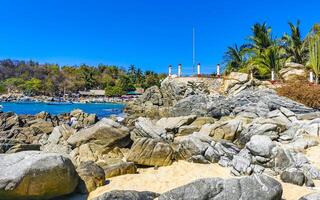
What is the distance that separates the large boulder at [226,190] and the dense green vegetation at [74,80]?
8624 centimetres

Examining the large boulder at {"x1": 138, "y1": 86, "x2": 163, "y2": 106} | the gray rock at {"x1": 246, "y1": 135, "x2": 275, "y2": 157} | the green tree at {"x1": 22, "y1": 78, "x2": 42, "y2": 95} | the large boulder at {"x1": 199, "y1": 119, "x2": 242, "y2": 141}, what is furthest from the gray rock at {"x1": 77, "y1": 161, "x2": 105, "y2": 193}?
the green tree at {"x1": 22, "y1": 78, "x2": 42, "y2": 95}

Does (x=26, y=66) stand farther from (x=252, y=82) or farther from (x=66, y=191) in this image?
(x=66, y=191)

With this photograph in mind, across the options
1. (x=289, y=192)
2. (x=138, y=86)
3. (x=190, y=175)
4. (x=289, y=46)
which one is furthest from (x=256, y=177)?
(x=138, y=86)

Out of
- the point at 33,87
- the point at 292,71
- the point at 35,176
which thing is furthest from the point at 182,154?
the point at 33,87

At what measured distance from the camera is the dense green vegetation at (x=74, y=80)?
99.6 meters

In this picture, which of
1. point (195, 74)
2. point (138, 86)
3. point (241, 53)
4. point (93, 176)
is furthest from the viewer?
point (138, 86)

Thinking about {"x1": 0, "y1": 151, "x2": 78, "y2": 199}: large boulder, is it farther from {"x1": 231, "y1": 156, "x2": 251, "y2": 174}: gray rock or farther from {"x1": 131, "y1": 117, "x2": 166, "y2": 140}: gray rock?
{"x1": 131, "y1": 117, "x2": 166, "y2": 140}: gray rock

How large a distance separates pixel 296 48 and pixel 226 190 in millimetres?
30893

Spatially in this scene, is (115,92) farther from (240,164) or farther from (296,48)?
(240,164)

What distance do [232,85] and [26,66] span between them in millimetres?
115534

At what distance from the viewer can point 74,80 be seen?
359 ft

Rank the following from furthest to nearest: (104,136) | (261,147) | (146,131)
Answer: (146,131)
(104,136)
(261,147)

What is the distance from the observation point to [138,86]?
331 ft

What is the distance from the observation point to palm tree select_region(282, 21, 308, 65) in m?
33.8
